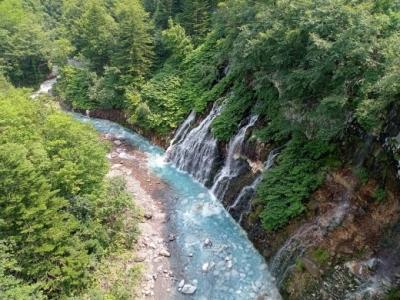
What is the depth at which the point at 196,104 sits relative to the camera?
969 inches

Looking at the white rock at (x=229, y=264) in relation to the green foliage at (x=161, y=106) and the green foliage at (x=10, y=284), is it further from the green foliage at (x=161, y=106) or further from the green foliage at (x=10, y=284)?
the green foliage at (x=161, y=106)

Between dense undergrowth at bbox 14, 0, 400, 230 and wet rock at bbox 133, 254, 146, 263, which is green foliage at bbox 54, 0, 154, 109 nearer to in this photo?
dense undergrowth at bbox 14, 0, 400, 230

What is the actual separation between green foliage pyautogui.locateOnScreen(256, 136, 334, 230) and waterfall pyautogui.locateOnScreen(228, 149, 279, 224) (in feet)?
2.98

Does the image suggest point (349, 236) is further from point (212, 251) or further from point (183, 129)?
point (183, 129)

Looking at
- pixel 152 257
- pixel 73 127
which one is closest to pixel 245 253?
pixel 152 257

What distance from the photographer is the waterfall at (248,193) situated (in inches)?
682

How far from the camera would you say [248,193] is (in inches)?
701

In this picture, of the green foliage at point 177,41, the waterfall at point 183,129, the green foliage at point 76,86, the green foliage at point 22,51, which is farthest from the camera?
the green foliage at point 22,51

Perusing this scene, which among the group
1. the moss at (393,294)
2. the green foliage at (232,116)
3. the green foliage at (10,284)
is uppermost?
the green foliage at (232,116)

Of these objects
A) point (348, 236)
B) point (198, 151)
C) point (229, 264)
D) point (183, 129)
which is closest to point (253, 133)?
point (198, 151)

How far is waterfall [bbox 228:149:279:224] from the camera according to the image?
17330mm

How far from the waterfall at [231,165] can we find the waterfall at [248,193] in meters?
1.27

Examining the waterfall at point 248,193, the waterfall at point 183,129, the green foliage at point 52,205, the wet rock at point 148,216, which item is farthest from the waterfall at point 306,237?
the waterfall at point 183,129

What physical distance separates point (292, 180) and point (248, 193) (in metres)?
2.99
